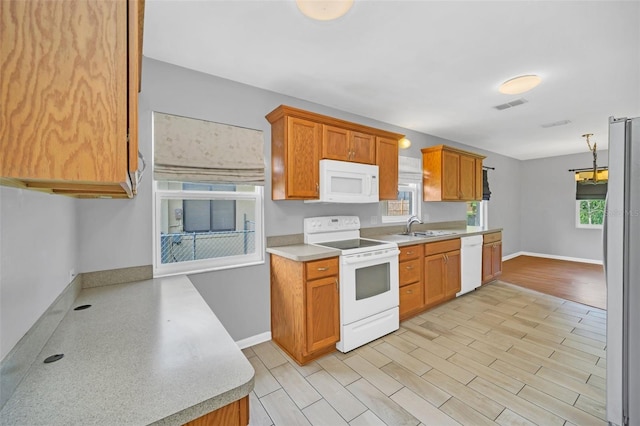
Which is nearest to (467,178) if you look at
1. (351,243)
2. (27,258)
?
(351,243)

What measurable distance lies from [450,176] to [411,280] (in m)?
2.03

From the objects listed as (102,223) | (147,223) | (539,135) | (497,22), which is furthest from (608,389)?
(539,135)

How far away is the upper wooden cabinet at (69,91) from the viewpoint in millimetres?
526

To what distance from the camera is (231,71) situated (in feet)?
7.75

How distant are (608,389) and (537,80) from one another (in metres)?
2.49

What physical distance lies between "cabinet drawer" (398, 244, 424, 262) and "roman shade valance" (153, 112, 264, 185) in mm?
1721

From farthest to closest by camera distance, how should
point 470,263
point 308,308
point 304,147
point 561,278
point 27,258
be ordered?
point 561,278
point 470,263
point 304,147
point 308,308
point 27,258

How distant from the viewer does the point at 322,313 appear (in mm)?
2354

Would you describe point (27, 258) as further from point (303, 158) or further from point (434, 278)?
point (434, 278)

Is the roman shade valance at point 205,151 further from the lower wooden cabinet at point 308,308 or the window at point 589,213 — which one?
the window at point 589,213

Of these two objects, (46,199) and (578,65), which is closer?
(46,199)

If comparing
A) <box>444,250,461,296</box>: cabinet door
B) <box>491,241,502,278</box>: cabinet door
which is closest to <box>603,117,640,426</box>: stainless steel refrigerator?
<box>444,250,461,296</box>: cabinet door

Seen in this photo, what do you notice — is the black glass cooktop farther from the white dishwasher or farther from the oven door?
the white dishwasher

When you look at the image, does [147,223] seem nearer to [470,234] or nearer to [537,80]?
[537,80]
